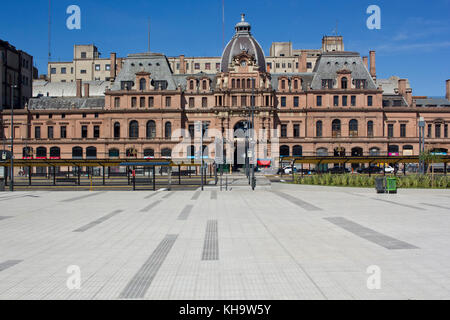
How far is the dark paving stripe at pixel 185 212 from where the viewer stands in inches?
700

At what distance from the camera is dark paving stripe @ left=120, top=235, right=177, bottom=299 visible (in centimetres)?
759

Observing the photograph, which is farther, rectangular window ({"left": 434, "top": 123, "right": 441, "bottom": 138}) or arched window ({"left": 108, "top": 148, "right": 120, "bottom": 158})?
rectangular window ({"left": 434, "top": 123, "right": 441, "bottom": 138})

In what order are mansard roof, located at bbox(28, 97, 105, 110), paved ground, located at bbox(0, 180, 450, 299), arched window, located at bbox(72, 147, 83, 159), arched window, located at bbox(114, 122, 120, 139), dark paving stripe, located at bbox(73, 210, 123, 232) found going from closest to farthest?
paved ground, located at bbox(0, 180, 450, 299)
dark paving stripe, located at bbox(73, 210, 123, 232)
arched window, located at bbox(114, 122, 120, 139)
arched window, located at bbox(72, 147, 83, 159)
mansard roof, located at bbox(28, 97, 105, 110)

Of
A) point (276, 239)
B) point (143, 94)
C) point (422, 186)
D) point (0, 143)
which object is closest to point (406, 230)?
point (276, 239)

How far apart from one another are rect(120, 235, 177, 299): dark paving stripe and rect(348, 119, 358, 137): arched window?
65.3m

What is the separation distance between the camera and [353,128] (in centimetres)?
7212

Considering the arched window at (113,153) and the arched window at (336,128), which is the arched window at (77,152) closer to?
the arched window at (113,153)

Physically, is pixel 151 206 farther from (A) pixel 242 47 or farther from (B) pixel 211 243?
(A) pixel 242 47

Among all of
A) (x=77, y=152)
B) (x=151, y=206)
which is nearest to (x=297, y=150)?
(x=77, y=152)

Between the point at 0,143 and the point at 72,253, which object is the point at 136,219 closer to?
the point at 72,253

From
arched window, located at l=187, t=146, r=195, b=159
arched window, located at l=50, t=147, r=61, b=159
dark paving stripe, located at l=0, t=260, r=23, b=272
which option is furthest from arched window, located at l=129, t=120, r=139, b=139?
dark paving stripe, located at l=0, t=260, r=23, b=272

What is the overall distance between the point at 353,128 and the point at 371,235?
206 feet

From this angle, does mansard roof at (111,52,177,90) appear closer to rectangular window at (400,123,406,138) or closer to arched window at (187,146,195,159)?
arched window at (187,146,195,159)
